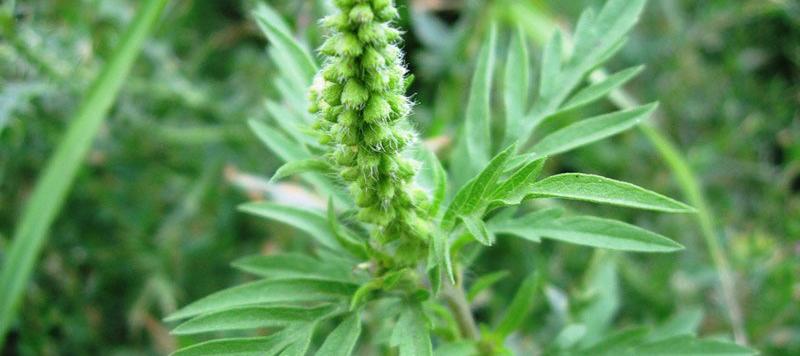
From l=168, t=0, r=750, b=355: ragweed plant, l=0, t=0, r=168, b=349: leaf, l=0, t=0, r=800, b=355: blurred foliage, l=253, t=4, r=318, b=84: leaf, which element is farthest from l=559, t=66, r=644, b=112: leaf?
l=0, t=0, r=168, b=349: leaf

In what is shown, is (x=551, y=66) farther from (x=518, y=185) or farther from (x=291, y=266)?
(x=291, y=266)

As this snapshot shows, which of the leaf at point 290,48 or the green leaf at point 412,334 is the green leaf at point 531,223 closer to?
the green leaf at point 412,334

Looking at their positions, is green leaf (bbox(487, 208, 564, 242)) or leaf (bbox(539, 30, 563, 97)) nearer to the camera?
green leaf (bbox(487, 208, 564, 242))

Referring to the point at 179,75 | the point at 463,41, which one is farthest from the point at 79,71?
the point at 463,41

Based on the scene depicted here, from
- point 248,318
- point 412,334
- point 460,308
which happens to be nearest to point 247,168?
point 460,308

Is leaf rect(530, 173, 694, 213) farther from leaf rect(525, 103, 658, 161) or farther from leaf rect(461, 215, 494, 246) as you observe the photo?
leaf rect(525, 103, 658, 161)

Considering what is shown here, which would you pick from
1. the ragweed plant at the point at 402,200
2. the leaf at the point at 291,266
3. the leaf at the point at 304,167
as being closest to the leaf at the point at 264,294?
the ragweed plant at the point at 402,200
